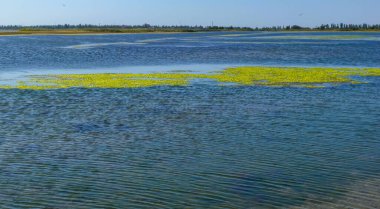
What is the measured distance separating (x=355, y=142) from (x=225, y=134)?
160 inches

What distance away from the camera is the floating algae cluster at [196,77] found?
102 ft

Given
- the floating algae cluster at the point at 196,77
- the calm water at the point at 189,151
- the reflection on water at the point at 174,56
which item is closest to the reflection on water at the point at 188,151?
the calm water at the point at 189,151

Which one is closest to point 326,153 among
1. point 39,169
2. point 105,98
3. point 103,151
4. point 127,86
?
point 103,151

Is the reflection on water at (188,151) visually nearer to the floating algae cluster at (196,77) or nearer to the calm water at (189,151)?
the calm water at (189,151)

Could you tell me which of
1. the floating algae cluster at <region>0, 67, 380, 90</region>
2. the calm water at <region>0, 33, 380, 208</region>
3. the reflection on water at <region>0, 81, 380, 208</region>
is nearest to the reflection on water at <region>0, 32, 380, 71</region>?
the floating algae cluster at <region>0, 67, 380, 90</region>

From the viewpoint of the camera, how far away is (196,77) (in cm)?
3588

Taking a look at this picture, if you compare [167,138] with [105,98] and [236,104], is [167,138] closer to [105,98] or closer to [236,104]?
[236,104]

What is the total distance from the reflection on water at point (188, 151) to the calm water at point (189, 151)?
0.03 meters

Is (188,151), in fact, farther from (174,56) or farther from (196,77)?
(174,56)

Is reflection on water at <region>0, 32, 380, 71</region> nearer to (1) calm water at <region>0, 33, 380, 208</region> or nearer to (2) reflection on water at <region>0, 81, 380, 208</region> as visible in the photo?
(1) calm water at <region>0, 33, 380, 208</region>

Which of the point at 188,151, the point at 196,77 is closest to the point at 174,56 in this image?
the point at 196,77

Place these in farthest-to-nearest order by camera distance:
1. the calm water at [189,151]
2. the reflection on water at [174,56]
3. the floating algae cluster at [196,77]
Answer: the reflection on water at [174,56], the floating algae cluster at [196,77], the calm water at [189,151]

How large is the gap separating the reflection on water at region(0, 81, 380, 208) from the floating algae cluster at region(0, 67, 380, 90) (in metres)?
5.46

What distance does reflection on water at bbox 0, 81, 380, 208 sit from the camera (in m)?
11.4
